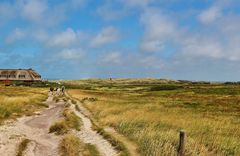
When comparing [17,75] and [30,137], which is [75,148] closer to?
[30,137]

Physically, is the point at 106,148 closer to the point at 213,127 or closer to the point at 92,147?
the point at 92,147

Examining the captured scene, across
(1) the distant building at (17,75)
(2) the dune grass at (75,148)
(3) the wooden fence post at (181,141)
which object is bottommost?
(2) the dune grass at (75,148)

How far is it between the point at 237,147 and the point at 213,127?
8.87m

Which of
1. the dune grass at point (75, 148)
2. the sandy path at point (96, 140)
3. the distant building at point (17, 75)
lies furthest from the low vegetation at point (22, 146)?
the distant building at point (17, 75)

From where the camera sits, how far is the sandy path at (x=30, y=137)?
922 inches

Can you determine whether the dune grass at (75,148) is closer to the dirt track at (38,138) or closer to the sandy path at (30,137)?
the dirt track at (38,138)

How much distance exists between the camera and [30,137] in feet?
96.2

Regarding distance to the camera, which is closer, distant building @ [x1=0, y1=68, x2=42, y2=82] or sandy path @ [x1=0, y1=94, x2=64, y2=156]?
sandy path @ [x1=0, y1=94, x2=64, y2=156]

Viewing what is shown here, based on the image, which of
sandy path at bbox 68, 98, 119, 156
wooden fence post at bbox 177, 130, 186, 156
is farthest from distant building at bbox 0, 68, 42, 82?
wooden fence post at bbox 177, 130, 186, 156

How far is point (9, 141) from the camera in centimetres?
2659

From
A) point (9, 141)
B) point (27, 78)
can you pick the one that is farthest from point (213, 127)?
point (27, 78)

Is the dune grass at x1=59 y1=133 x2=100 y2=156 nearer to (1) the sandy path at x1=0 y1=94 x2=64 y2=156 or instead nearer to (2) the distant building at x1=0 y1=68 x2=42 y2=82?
(1) the sandy path at x1=0 y1=94 x2=64 y2=156

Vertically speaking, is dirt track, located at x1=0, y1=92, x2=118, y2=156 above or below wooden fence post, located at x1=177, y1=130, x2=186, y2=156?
below

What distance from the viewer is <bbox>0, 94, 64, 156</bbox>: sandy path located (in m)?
23.4
